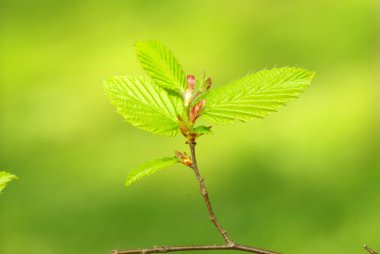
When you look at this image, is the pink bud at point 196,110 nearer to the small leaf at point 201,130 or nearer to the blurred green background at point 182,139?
the small leaf at point 201,130

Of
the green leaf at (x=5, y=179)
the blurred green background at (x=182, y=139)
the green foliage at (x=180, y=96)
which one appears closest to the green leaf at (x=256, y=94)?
the green foliage at (x=180, y=96)

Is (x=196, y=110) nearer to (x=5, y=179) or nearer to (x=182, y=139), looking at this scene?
(x=5, y=179)

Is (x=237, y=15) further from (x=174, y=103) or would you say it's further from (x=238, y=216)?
(x=174, y=103)

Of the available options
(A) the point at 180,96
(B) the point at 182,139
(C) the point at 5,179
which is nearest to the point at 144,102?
(A) the point at 180,96

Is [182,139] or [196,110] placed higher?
[182,139]

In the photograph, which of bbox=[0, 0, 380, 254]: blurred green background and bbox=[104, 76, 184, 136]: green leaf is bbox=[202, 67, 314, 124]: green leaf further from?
bbox=[0, 0, 380, 254]: blurred green background

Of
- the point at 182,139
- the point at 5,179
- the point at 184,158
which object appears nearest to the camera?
the point at 5,179
